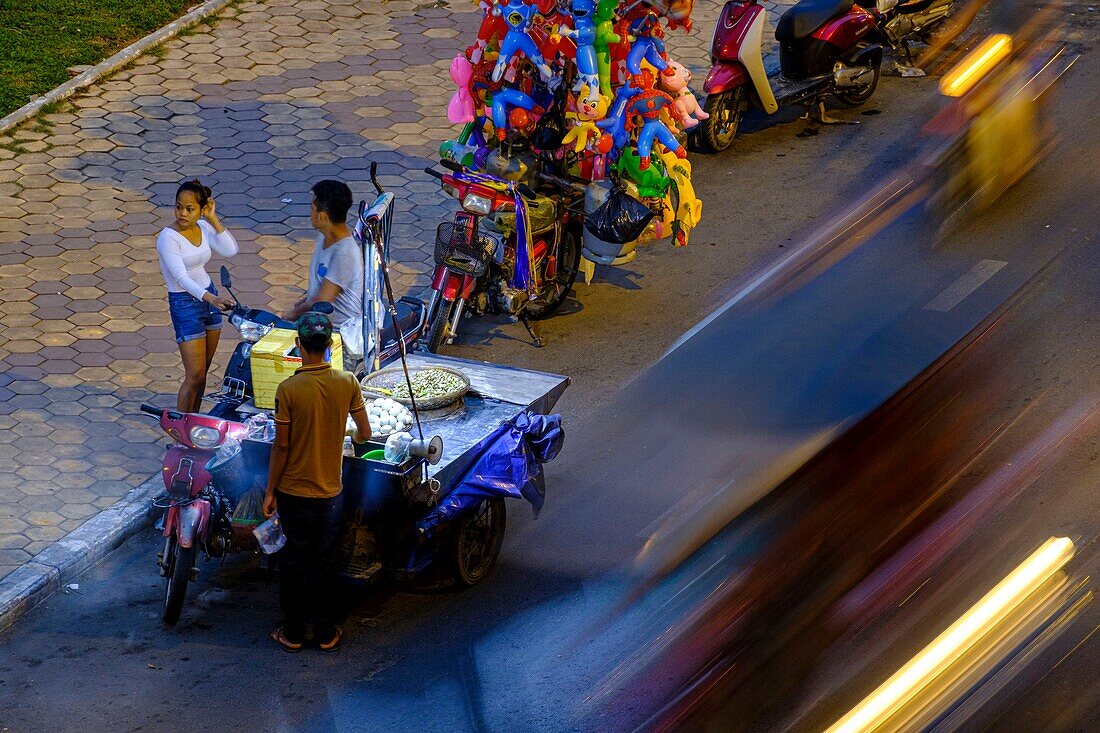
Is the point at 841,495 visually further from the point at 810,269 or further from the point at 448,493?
the point at 810,269

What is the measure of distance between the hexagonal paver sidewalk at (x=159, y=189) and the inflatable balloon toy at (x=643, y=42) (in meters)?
2.27

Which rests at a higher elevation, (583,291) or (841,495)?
(841,495)

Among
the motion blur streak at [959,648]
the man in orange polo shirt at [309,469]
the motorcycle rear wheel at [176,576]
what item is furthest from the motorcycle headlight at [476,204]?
the motion blur streak at [959,648]

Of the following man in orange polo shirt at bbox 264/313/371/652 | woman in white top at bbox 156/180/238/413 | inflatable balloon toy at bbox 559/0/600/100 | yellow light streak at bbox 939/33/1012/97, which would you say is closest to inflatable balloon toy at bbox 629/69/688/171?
inflatable balloon toy at bbox 559/0/600/100

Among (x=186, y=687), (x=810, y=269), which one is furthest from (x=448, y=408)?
(x=810, y=269)

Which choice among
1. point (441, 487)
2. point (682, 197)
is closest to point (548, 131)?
point (682, 197)

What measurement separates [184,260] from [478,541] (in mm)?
2366

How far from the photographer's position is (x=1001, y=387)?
883 cm

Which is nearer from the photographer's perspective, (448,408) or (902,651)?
(902,651)

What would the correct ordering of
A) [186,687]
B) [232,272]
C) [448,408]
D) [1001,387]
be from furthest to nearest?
1. [232,272]
2. [1001,387]
3. [448,408]
4. [186,687]

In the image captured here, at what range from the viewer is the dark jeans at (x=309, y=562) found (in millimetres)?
6348

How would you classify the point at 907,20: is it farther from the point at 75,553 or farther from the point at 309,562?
the point at 75,553

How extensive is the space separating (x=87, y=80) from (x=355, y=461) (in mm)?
8241

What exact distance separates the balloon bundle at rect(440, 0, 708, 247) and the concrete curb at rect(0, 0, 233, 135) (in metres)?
4.86
